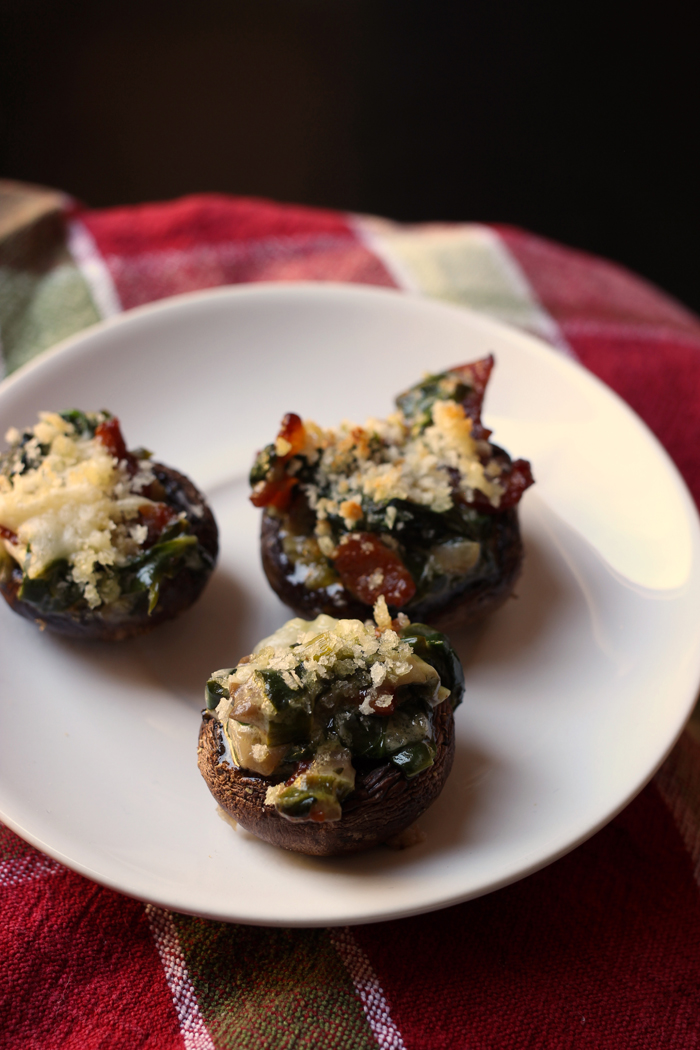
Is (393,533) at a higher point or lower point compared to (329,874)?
higher

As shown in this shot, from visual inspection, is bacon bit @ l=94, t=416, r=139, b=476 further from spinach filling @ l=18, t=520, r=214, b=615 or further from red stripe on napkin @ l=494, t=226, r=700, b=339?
red stripe on napkin @ l=494, t=226, r=700, b=339

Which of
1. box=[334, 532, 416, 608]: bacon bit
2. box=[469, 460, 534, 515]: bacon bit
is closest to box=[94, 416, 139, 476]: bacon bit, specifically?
box=[334, 532, 416, 608]: bacon bit

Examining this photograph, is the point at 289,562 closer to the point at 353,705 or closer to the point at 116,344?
the point at 353,705

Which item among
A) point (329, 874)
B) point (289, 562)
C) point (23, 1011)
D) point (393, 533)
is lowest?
point (23, 1011)

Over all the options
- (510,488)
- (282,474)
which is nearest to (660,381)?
(510,488)

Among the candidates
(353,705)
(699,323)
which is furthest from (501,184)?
(353,705)
